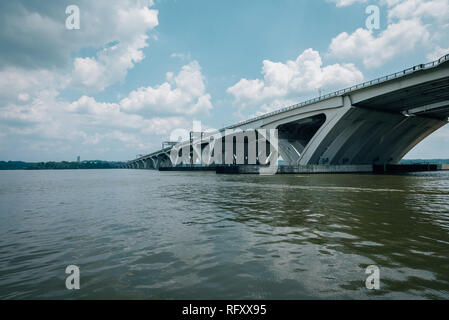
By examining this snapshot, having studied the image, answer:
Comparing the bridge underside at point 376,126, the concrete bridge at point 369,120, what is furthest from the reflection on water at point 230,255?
the bridge underside at point 376,126

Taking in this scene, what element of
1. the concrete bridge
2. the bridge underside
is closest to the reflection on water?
the concrete bridge

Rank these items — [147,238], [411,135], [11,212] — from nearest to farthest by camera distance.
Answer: [147,238] < [11,212] < [411,135]

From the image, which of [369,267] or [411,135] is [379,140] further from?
[369,267]

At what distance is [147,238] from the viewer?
7.50 m

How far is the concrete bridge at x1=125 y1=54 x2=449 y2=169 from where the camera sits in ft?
132

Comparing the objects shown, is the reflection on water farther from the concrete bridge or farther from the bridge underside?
the bridge underside

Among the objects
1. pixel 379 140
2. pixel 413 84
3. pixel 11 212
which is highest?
pixel 413 84

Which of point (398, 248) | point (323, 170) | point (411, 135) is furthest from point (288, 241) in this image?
point (411, 135)

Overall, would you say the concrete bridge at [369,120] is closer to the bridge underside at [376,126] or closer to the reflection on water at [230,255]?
the bridge underside at [376,126]

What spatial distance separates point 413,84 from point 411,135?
128 ft

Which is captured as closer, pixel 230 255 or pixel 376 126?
pixel 230 255

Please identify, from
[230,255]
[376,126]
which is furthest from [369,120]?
[230,255]

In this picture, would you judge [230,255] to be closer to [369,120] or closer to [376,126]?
[369,120]

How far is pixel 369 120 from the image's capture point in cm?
5262
